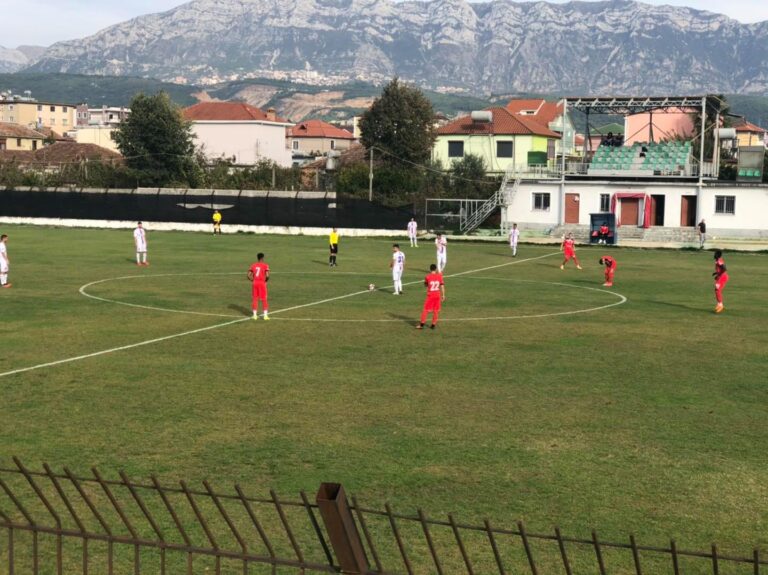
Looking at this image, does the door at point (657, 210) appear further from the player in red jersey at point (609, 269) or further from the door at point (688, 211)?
the player in red jersey at point (609, 269)

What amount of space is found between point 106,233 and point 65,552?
217 ft

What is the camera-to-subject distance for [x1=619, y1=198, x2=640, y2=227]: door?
76750 mm

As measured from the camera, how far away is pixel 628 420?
→ 17703mm

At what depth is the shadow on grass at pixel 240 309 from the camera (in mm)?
31344

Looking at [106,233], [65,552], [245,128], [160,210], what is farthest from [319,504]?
[245,128]

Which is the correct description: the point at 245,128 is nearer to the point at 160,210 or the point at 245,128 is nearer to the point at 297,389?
the point at 160,210

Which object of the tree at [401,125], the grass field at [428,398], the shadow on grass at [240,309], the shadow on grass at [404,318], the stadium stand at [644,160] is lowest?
the grass field at [428,398]

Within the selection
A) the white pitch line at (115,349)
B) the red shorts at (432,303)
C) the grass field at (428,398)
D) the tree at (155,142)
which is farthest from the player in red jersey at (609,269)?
the tree at (155,142)

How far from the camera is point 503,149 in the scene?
4528 inches

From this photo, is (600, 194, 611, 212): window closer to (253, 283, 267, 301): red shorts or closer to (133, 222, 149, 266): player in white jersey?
(133, 222, 149, 266): player in white jersey

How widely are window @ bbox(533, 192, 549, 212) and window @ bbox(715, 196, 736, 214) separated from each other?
12833mm

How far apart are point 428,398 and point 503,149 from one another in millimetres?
98185

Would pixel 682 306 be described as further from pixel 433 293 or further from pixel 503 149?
pixel 503 149

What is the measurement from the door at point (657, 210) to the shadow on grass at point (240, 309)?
50.5 m
